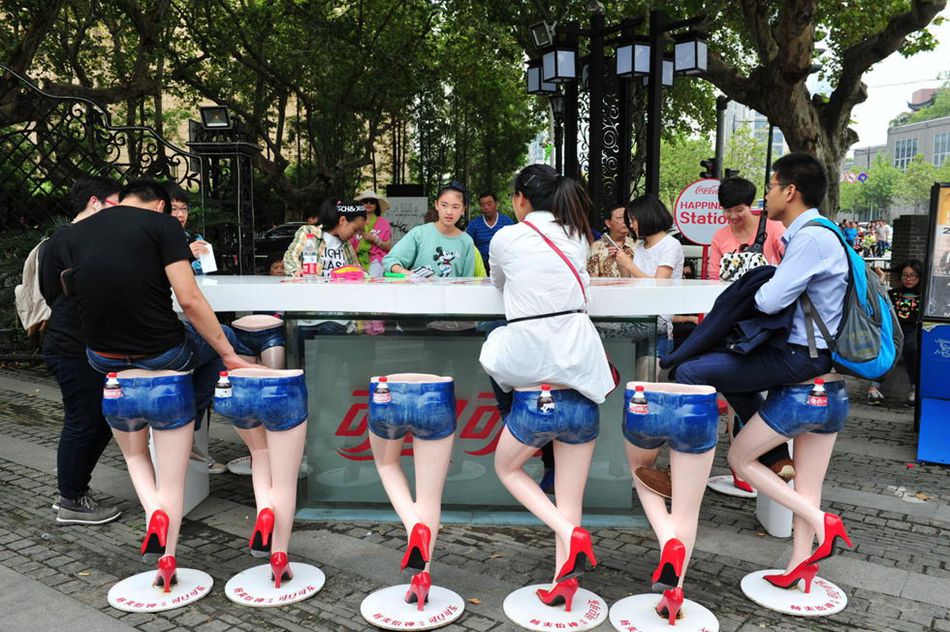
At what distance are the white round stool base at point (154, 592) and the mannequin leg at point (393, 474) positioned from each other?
993mm

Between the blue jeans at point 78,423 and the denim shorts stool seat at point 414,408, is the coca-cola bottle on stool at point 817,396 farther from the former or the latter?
the blue jeans at point 78,423

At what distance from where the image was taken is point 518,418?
332 cm

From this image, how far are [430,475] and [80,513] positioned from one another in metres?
2.32

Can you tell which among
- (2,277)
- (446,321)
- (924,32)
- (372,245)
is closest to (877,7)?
(924,32)

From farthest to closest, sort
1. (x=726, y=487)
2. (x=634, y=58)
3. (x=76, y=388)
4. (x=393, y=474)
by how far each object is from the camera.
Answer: (x=634, y=58) → (x=726, y=487) → (x=76, y=388) → (x=393, y=474)

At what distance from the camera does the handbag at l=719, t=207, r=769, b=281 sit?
4.59 m

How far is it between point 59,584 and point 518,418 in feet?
7.54

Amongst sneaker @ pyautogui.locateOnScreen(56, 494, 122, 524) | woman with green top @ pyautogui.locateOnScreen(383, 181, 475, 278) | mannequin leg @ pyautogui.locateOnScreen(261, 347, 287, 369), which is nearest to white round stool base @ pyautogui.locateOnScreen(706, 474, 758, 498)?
woman with green top @ pyautogui.locateOnScreen(383, 181, 475, 278)

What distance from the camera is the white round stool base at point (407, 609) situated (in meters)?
3.31

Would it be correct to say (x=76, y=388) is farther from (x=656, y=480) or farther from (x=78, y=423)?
(x=656, y=480)

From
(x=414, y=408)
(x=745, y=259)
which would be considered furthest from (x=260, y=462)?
(x=745, y=259)

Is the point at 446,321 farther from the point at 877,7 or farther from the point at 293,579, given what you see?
the point at 877,7

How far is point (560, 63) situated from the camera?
9.25m

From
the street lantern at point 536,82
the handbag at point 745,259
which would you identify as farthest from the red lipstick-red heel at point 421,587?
the street lantern at point 536,82
